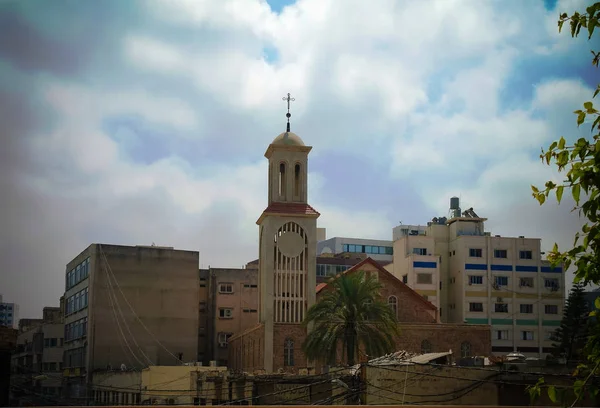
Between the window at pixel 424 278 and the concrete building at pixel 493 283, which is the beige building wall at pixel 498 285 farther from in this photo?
the window at pixel 424 278

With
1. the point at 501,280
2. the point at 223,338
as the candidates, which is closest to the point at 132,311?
the point at 223,338

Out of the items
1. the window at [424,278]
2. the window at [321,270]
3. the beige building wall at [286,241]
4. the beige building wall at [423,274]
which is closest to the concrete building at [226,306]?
the window at [321,270]

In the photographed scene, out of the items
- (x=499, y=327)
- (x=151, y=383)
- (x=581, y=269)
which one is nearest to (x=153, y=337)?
(x=151, y=383)

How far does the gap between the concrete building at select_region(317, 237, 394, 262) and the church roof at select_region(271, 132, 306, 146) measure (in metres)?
53.2

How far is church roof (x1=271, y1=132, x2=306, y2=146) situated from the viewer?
64.1 metres

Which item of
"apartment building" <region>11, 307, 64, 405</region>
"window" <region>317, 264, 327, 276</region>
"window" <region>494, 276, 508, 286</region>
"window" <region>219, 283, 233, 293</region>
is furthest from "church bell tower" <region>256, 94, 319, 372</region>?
"window" <region>494, 276, 508, 286</region>

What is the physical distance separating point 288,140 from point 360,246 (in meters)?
56.5

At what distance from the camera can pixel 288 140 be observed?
64375mm

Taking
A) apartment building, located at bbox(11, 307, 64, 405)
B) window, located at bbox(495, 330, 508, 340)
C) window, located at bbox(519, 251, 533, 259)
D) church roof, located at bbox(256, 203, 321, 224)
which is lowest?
apartment building, located at bbox(11, 307, 64, 405)

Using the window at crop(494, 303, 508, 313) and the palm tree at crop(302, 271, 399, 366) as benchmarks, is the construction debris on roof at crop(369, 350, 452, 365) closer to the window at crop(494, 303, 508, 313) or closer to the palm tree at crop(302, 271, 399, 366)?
the palm tree at crop(302, 271, 399, 366)

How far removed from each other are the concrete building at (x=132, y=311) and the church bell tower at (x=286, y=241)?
24.7ft

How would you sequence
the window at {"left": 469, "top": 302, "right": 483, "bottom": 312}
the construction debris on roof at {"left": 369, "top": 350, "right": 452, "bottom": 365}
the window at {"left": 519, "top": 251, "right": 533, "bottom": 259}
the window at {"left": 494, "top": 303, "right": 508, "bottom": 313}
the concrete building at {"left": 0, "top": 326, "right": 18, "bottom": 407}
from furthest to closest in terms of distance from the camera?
the window at {"left": 519, "top": 251, "right": 533, "bottom": 259} → the window at {"left": 494, "top": 303, "right": 508, "bottom": 313} → the window at {"left": 469, "top": 302, "right": 483, "bottom": 312} → the construction debris on roof at {"left": 369, "top": 350, "right": 452, "bottom": 365} → the concrete building at {"left": 0, "top": 326, "right": 18, "bottom": 407}

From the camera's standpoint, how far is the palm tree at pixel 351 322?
49.8 meters

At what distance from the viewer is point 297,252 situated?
207 ft
